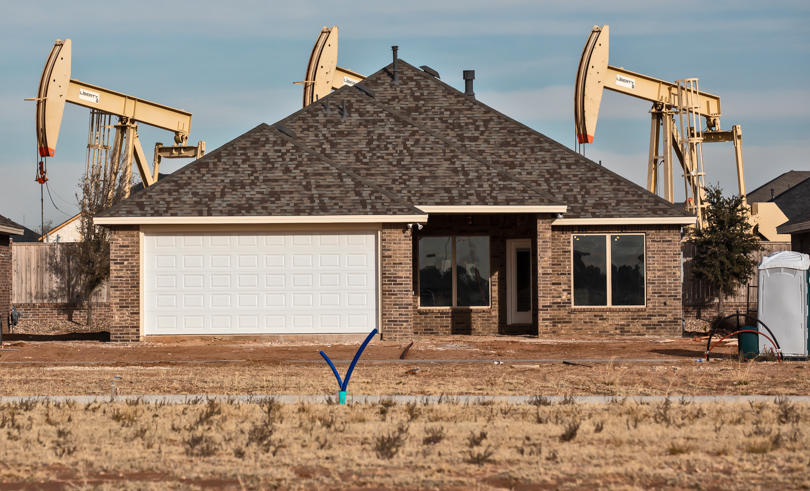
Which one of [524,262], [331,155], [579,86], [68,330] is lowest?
[68,330]

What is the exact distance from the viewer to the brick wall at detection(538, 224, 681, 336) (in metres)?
24.2

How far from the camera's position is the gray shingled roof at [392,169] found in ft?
74.2

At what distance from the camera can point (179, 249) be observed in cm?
2259

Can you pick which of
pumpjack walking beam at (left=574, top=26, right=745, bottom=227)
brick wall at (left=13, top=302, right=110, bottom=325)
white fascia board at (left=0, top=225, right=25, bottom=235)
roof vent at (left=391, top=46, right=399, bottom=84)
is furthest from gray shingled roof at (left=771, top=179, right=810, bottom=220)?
white fascia board at (left=0, top=225, right=25, bottom=235)

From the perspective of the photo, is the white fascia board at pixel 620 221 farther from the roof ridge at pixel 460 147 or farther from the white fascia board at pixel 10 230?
the white fascia board at pixel 10 230

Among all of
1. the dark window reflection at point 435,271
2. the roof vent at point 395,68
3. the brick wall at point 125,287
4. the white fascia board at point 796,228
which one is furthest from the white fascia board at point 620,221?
the brick wall at point 125,287

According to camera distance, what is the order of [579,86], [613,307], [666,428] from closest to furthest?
1. [666,428]
2. [613,307]
3. [579,86]

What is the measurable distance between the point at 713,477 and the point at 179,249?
1649 cm

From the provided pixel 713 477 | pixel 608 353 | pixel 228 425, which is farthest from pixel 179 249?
pixel 713 477

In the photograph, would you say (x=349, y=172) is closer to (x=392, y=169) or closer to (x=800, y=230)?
(x=392, y=169)

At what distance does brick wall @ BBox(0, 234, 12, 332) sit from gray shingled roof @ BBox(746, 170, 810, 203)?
55480 millimetres

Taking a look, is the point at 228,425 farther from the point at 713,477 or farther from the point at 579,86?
the point at 579,86

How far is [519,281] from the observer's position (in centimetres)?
2533

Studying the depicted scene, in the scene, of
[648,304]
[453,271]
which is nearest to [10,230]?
[453,271]
